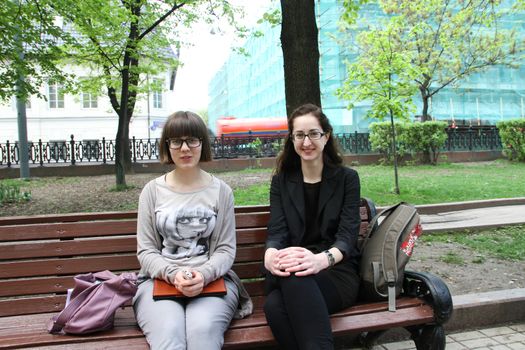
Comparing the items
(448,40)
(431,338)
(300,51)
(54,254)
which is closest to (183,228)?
(54,254)

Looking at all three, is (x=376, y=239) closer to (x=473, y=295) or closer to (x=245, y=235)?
(x=245, y=235)

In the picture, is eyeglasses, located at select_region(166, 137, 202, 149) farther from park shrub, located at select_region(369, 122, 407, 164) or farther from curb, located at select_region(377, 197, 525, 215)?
park shrub, located at select_region(369, 122, 407, 164)

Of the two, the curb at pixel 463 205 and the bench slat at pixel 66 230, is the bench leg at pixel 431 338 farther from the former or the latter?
the curb at pixel 463 205

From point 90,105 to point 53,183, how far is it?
25.4 metres

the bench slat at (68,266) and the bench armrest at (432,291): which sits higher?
the bench slat at (68,266)

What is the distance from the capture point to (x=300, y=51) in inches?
174

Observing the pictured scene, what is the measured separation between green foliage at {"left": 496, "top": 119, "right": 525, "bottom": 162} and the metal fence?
1796 millimetres

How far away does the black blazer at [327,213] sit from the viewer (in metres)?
2.92

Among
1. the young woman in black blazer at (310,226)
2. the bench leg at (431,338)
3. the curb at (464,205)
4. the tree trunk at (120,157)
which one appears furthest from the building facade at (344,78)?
the bench leg at (431,338)

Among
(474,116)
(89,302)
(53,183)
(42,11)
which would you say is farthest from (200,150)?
(474,116)

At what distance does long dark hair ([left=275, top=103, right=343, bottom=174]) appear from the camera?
2992mm

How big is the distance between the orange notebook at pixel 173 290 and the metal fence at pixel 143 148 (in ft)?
48.2

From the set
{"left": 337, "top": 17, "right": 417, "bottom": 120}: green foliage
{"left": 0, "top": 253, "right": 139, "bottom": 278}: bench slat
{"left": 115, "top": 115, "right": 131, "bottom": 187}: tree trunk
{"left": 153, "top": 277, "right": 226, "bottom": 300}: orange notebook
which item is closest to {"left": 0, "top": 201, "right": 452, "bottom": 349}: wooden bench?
{"left": 0, "top": 253, "right": 139, "bottom": 278}: bench slat

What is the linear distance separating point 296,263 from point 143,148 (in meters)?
17.5
